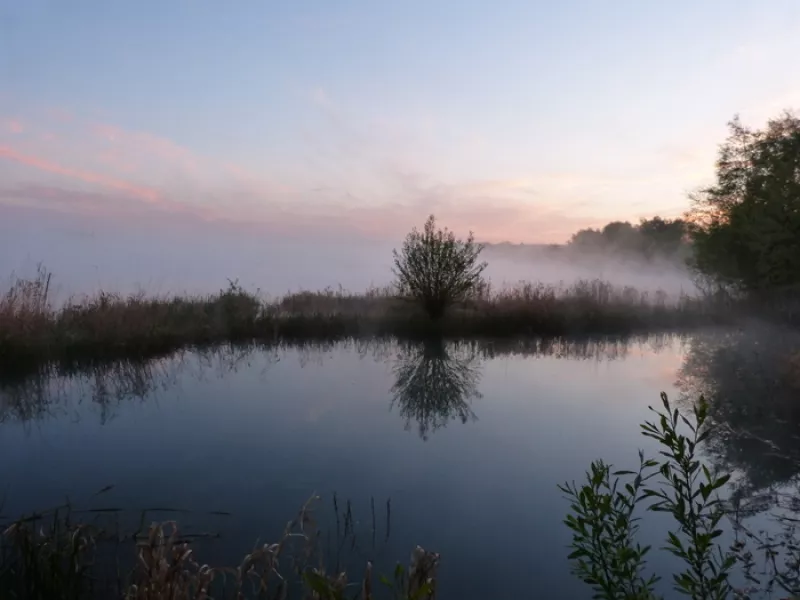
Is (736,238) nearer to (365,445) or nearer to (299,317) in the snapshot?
(299,317)

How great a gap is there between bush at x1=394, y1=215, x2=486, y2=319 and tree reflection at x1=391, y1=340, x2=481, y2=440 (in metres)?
1.69

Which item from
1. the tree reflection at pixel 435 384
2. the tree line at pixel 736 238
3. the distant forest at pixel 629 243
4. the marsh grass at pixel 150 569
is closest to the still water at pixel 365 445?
the tree reflection at pixel 435 384

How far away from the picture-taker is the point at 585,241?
6069 centimetres

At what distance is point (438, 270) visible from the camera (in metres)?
11.7

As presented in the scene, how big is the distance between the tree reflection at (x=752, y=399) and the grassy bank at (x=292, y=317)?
2470 mm

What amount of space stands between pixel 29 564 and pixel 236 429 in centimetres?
284

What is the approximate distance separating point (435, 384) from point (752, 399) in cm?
351

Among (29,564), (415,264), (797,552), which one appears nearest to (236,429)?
(29,564)

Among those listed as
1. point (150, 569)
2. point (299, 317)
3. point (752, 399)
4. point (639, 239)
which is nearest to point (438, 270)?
point (299, 317)

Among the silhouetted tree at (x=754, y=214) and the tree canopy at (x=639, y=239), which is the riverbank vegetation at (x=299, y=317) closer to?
the silhouetted tree at (x=754, y=214)

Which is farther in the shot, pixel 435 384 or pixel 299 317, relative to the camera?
pixel 299 317

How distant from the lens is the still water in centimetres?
335

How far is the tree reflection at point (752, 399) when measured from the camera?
4414mm

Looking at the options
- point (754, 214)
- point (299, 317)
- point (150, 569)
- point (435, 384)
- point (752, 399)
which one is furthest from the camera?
point (754, 214)
